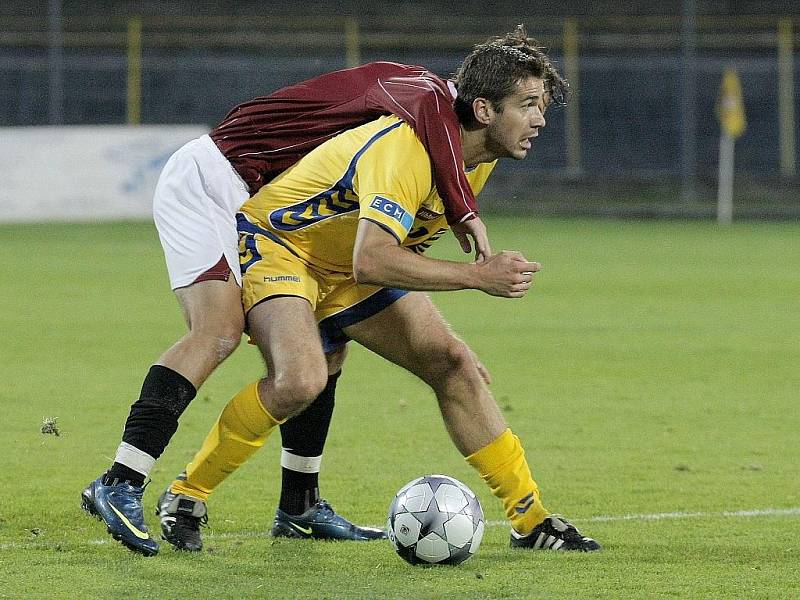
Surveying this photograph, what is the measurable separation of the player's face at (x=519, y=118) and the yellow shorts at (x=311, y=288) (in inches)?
27.8

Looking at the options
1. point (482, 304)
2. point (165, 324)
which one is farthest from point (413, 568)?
point (482, 304)

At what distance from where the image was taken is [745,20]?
29.9 m

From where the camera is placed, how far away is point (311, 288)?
17.7ft

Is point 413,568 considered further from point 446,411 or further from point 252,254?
point 252,254

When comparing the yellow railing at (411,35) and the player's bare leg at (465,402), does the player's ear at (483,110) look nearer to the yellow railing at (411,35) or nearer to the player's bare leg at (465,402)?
the player's bare leg at (465,402)

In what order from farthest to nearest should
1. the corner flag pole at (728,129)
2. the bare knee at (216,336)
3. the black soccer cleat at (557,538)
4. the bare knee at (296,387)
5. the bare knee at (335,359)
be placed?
the corner flag pole at (728,129)
the bare knee at (335,359)
the black soccer cleat at (557,538)
the bare knee at (216,336)
the bare knee at (296,387)

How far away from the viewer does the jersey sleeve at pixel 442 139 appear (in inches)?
197

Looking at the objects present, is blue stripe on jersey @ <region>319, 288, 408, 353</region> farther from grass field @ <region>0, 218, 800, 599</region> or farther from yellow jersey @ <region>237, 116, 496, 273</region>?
grass field @ <region>0, 218, 800, 599</region>

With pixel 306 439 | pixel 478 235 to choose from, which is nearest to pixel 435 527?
pixel 306 439

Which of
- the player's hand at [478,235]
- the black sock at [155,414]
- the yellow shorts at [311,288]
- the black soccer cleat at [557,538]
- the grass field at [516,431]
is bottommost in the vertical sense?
the grass field at [516,431]

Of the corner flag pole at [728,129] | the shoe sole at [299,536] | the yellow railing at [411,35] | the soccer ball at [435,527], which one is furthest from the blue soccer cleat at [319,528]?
the yellow railing at [411,35]

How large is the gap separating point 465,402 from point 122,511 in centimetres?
126

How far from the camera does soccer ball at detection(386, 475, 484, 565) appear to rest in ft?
16.7

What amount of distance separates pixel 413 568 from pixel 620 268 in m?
12.5
